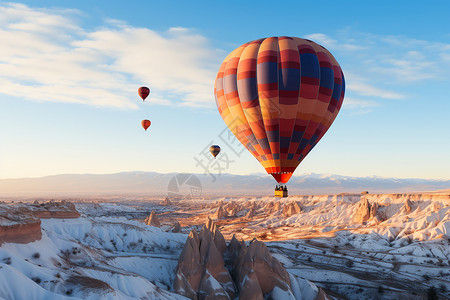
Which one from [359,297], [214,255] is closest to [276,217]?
[359,297]

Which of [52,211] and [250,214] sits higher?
[52,211]

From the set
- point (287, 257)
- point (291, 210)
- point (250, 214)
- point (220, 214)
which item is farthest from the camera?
point (220, 214)

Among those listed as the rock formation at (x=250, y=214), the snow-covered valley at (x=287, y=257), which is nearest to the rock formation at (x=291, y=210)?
the rock formation at (x=250, y=214)

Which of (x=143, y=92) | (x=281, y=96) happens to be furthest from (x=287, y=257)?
(x=143, y=92)

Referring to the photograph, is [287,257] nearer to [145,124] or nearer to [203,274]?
[203,274]

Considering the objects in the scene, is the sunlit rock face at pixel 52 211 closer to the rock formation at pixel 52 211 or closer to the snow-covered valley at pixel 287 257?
the rock formation at pixel 52 211

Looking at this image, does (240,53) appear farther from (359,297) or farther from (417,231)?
(417,231)

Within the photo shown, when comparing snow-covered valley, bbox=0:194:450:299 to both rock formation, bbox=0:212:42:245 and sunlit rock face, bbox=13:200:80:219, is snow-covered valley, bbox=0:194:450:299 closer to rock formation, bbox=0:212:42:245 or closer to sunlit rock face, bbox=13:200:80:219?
rock formation, bbox=0:212:42:245
